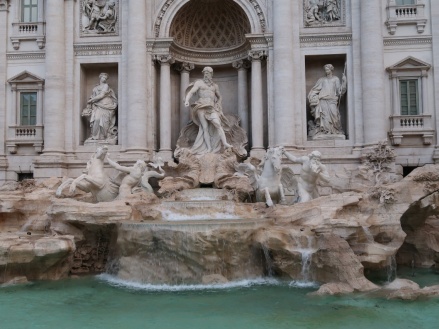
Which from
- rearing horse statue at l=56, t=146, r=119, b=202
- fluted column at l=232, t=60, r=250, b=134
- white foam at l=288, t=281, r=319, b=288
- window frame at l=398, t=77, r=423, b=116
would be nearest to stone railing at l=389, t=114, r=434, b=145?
window frame at l=398, t=77, r=423, b=116

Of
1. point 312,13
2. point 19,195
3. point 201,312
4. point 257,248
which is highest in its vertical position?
point 312,13

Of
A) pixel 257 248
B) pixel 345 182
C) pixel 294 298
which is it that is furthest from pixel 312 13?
pixel 294 298

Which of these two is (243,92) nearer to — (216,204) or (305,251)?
(216,204)

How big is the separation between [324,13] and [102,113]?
9.74m

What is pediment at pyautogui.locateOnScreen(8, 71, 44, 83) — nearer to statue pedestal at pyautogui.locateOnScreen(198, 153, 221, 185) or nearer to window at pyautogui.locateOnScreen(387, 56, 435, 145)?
statue pedestal at pyautogui.locateOnScreen(198, 153, 221, 185)

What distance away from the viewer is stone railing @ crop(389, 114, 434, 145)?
58.9 ft

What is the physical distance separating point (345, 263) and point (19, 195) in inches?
394

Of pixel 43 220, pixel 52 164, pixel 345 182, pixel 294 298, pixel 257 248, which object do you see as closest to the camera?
pixel 294 298

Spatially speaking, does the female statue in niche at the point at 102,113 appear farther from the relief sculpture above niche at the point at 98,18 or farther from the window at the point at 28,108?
the window at the point at 28,108

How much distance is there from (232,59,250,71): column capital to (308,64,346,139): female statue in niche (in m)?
3.17

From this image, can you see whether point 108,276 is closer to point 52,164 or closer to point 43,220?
point 43,220

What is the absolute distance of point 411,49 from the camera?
18.5 meters

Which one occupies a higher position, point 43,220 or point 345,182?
point 345,182

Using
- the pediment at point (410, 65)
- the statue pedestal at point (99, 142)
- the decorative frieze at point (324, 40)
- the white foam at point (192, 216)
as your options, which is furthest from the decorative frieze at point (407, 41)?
the statue pedestal at point (99, 142)
